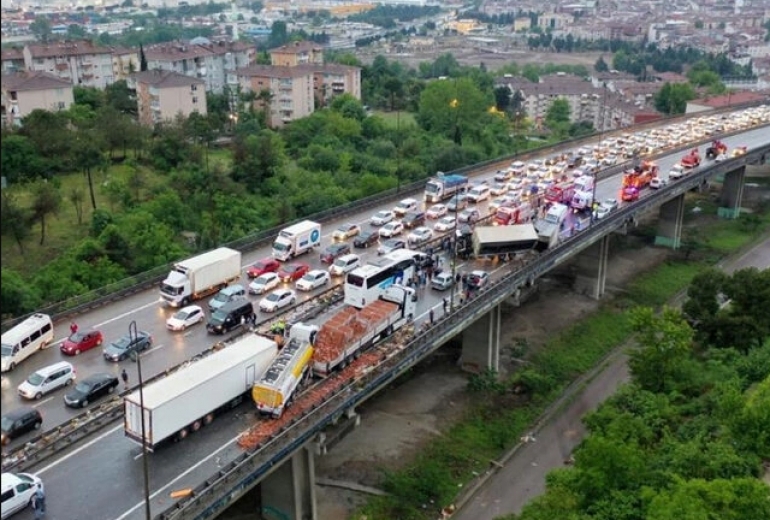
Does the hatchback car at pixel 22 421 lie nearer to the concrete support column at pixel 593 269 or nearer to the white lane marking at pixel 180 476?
the white lane marking at pixel 180 476

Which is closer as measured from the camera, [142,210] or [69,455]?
[69,455]

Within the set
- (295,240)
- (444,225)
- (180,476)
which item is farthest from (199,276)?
(444,225)

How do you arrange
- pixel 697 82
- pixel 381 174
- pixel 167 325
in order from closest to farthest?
pixel 167 325 < pixel 381 174 < pixel 697 82

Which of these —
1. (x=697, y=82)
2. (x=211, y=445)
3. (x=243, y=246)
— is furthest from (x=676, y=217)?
(x=697, y=82)

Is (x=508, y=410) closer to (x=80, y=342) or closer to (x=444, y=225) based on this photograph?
(x=444, y=225)

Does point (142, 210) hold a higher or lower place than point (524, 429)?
higher

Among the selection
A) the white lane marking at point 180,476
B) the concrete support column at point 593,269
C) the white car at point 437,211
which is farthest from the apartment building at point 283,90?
the white lane marking at point 180,476

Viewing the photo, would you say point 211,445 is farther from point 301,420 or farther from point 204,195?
point 204,195
